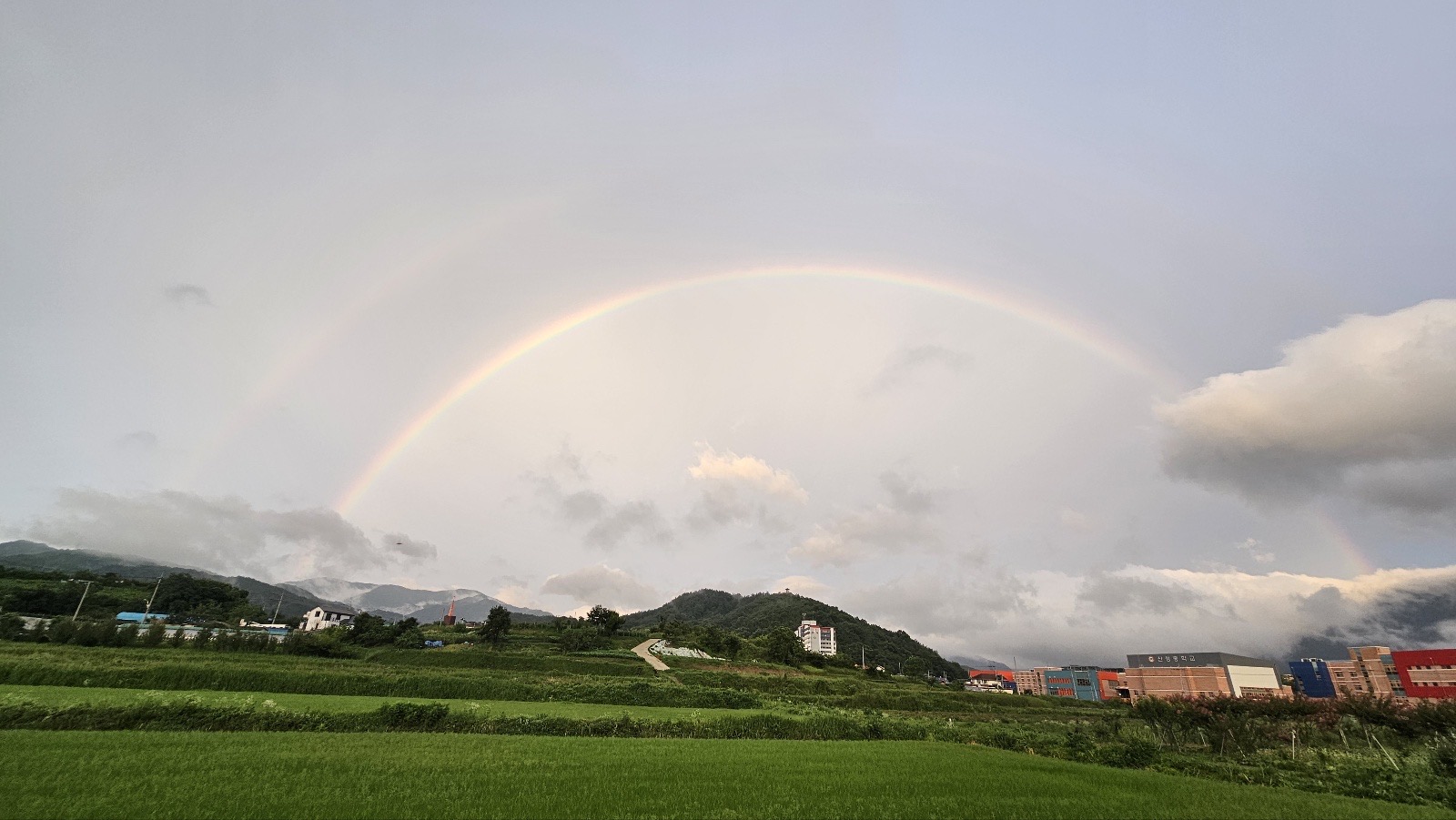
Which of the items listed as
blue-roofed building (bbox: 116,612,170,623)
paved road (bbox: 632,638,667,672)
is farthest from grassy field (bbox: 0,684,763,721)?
blue-roofed building (bbox: 116,612,170,623)

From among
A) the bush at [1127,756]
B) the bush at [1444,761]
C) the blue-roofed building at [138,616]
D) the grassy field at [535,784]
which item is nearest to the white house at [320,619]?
the blue-roofed building at [138,616]

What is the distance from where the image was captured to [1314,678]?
11881 cm

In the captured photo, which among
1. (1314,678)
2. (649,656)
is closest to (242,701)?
(649,656)

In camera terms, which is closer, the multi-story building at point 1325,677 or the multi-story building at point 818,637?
the multi-story building at point 1325,677

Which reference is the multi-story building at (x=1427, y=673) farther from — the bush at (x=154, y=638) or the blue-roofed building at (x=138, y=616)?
the blue-roofed building at (x=138, y=616)

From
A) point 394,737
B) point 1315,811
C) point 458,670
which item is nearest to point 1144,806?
point 1315,811

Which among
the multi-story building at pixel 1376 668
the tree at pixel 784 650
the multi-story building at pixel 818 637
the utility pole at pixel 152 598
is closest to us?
the utility pole at pixel 152 598

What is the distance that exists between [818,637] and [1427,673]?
125743 millimetres

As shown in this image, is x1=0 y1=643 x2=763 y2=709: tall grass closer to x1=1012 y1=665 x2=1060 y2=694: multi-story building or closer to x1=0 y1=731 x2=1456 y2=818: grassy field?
x1=0 y1=731 x2=1456 y2=818: grassy field

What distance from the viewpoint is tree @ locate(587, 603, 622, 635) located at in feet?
314

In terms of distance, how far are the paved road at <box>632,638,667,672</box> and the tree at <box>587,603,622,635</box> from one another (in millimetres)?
5286

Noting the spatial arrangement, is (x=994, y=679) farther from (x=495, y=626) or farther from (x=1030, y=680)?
(x=495, y=626)

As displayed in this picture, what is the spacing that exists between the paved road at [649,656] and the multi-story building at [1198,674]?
82.4m

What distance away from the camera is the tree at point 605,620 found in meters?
95.7
